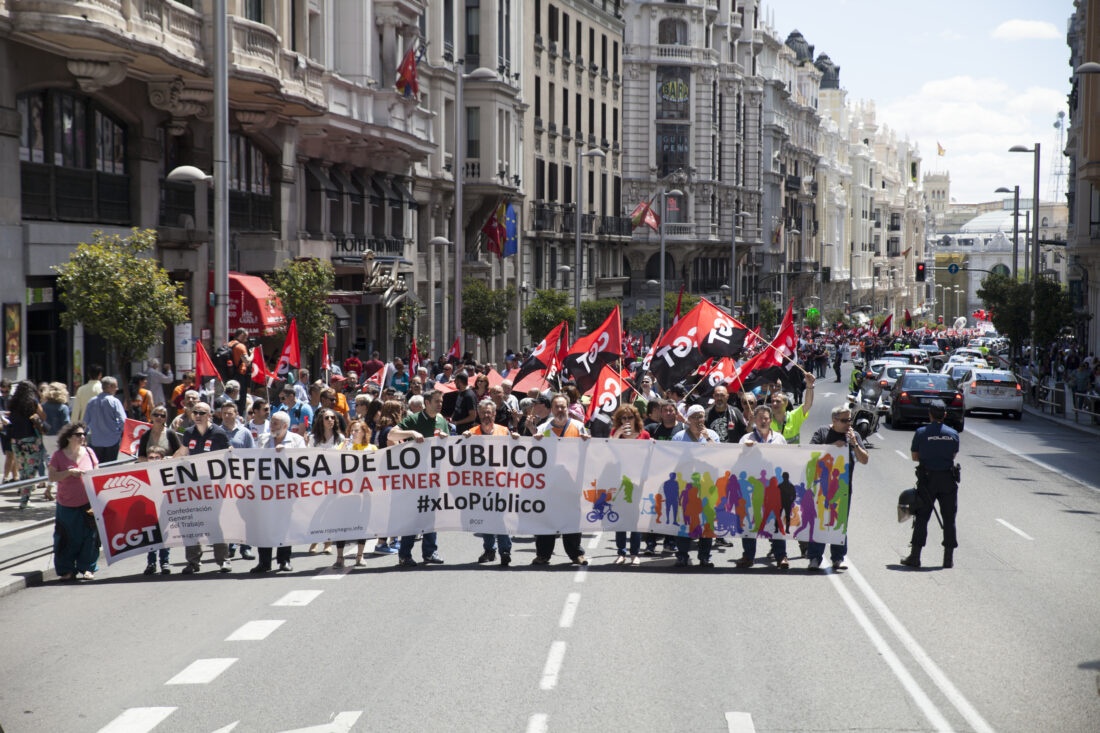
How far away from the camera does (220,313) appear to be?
20312 mm

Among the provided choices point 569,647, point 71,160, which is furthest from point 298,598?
point 71,160

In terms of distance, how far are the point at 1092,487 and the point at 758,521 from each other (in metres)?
10.9

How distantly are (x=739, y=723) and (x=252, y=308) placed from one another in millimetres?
21482

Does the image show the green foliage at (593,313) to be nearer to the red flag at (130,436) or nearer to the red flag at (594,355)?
the red flag at (594,355)

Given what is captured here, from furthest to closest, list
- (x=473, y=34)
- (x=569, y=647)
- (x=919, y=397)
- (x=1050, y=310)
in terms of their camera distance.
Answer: (x=473, y=34) → (x=1050, y=310) → (x=919, y=397) → (x=569, y=647)

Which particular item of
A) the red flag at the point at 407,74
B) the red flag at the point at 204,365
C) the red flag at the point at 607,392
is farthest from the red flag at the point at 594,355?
the red flag at the point at 407,74

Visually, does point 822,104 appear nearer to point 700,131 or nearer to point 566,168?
point 700,131

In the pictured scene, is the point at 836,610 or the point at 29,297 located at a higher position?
the point at 29,297

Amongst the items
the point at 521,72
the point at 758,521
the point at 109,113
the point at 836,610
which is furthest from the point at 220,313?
the point at 521,72

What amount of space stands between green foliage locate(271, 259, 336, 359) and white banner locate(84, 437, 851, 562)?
46.7 feet

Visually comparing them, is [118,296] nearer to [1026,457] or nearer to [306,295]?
[306,295]

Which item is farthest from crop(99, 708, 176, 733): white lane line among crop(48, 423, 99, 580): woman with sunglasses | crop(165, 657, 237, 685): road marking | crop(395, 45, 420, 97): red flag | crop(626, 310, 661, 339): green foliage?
crop(626, 310, 661, 339): green foliage

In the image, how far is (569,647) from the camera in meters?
10.0

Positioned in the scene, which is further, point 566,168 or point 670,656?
point 566,168
